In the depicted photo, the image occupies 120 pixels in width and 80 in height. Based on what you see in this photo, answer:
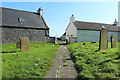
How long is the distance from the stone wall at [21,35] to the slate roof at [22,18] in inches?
29.5

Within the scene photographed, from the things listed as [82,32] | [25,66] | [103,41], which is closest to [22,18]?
[82,32]

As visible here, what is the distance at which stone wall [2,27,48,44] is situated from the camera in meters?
19.4

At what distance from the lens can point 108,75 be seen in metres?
3.74

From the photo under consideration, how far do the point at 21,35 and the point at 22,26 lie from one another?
1598 mm

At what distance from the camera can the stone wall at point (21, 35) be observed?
19.4 metres

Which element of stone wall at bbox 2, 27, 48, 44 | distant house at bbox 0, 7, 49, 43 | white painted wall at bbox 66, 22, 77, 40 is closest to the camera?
stone wall at bbox 2, 27, 48, 44

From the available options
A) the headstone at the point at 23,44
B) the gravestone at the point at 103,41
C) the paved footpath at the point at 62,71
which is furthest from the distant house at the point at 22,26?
the paved footpath at the point at 62,71

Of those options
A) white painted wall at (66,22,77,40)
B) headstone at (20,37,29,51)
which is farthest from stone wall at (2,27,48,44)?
headstone at (20,37,29,51)

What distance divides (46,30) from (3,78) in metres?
19.7

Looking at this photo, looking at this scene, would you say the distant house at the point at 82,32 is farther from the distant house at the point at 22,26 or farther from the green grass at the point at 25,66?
the green grass at the point at 25,66

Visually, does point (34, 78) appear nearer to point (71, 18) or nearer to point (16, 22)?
point (16, 22)

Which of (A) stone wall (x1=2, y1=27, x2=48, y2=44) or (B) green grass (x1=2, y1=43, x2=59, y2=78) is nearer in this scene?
(B) green grass (x1=2, y1=43, x2=59, y2=78)

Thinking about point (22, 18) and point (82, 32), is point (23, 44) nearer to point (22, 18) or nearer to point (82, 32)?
point (22, 18)

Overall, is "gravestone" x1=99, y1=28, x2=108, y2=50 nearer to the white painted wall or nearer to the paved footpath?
the paved footpath
